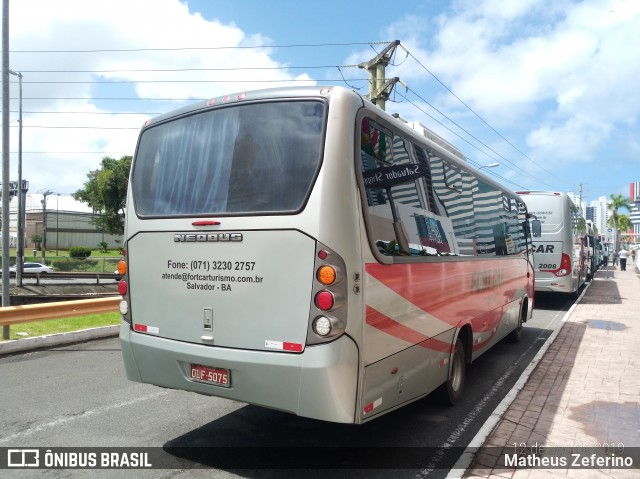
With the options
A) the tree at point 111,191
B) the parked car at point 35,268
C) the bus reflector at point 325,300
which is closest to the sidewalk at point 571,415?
the bus reflector at point 325,300

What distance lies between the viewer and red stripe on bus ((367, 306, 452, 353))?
384 cm

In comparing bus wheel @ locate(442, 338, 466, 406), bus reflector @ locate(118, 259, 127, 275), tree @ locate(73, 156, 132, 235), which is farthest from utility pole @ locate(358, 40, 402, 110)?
tree @ locate(73, 156, 132, 235)

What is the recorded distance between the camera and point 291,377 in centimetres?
358

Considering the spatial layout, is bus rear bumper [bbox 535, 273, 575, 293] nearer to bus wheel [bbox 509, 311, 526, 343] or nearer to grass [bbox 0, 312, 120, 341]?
Answer: bus wheel [bbox 509, 311, 526, 343]

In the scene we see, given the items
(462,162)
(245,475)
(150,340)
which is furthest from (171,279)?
(462,162)

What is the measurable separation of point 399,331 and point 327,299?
1.03 metres

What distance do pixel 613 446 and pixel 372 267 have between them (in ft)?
9.66

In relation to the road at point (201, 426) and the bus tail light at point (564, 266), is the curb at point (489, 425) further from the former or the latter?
the bus tail light at point (564, 266)

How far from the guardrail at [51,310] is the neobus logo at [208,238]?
5751 mm

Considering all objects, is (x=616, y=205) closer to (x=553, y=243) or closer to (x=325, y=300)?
(x=553, y=243)

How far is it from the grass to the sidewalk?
7829 millimetres

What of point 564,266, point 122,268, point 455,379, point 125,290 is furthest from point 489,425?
point 564,266

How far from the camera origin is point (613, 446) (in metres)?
4.60

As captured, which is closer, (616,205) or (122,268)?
(122,268)
